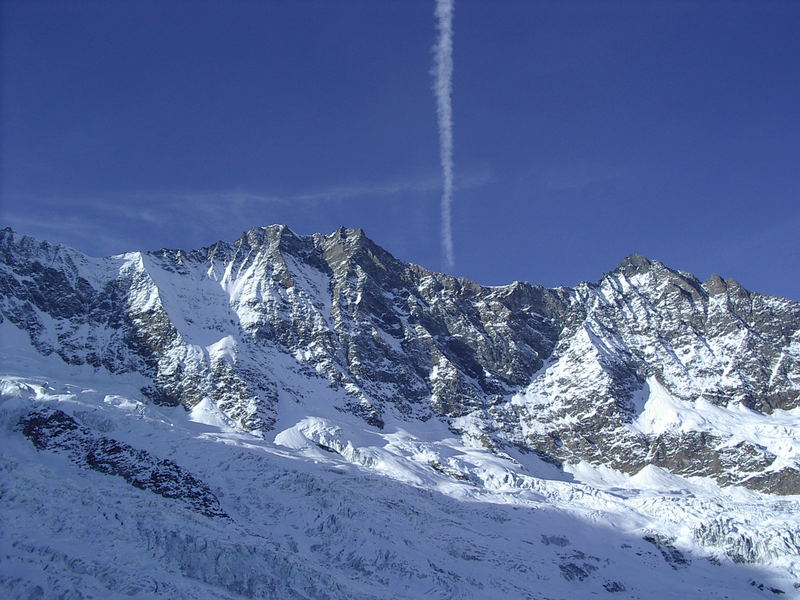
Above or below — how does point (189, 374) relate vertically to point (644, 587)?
above

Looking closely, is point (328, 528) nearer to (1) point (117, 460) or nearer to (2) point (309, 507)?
(2) point (309, 507)

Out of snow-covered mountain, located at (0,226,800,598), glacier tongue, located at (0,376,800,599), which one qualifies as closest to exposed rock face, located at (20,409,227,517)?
snow-covered mountain, located at (0,226,800,598)

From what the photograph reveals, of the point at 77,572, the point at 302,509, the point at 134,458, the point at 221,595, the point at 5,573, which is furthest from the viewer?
the point at 302,509

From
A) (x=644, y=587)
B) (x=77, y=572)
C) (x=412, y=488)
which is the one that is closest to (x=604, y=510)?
(x=644, y=587)

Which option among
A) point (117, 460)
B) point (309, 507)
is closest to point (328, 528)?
point (309, 507)

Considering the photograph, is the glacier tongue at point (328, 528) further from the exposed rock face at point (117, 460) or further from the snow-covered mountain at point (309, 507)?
the exposed rock face at point (117, 460)

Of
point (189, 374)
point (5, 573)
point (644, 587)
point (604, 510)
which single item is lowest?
point (5, 573)

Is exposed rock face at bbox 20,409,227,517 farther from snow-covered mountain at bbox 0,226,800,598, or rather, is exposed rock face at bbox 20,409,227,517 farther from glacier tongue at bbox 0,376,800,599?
glacier tongue at bbox 0,376,800,599

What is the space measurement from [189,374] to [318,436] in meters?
42.5

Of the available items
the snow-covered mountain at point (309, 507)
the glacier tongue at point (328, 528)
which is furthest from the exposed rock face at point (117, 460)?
the glacier tongue at point (328, 528)

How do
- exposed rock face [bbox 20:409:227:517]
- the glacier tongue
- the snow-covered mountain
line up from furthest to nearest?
exposed rock face [bbox 20:409:227:517] → the snow-covered mountain → the glacier tongue

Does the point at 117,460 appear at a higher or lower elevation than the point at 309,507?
higher

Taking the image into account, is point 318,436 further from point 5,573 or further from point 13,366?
point 5,573

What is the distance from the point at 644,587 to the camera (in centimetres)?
11212
